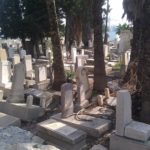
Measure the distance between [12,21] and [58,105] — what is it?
49.0ft

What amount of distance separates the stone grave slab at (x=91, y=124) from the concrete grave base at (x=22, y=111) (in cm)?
134

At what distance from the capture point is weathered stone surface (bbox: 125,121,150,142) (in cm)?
563

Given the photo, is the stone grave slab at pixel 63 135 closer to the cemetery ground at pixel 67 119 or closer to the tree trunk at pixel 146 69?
the cemetery ground at pixel 67 119

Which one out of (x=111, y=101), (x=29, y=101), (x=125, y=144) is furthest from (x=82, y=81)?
(x=125, y=144)

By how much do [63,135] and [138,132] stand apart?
68.0 inches

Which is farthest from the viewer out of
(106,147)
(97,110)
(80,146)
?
(97,110)

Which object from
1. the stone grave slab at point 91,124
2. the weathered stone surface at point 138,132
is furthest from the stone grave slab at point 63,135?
the weathered stone surface at point 138,132

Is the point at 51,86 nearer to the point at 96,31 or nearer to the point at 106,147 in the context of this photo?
the point at 96,31

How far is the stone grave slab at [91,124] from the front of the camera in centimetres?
712

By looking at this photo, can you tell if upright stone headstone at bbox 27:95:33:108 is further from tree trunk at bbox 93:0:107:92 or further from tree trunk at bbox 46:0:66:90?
tree trunk at bbox 93:0:107:92

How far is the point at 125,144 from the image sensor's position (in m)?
5.85

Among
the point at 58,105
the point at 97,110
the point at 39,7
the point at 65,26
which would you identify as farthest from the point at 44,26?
the point at 97,110

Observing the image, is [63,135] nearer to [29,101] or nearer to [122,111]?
[122,111]

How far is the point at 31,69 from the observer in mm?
14109
